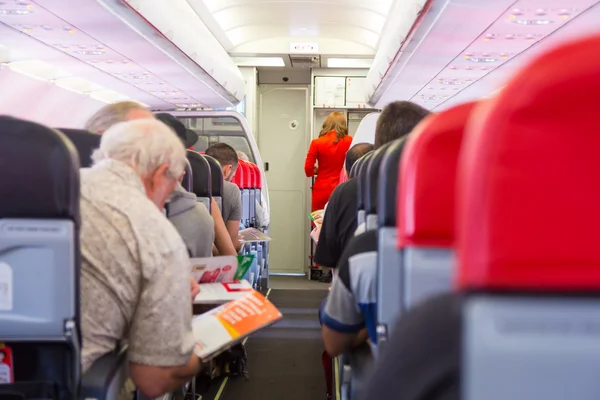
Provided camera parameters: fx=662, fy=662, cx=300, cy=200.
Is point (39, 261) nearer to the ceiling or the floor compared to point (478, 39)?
nearer to the floor

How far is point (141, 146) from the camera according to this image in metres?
2.35

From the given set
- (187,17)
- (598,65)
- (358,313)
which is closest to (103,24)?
(187,17)

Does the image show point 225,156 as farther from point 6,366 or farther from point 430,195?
A: point 430,195

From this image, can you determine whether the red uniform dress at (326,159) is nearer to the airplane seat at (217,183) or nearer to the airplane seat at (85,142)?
the airplane seat at (217,183)

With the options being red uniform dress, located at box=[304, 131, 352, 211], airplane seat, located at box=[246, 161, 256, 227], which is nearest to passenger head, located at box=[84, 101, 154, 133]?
airplane seat, located at box=[246, 161, 256, 227]

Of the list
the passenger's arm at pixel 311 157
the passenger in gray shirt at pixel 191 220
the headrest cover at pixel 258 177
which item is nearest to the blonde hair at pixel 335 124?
the passenger's arm at pixel 311 157

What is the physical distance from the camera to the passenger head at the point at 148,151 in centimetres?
234

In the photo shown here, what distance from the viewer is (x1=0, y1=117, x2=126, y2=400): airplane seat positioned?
5.79 ft

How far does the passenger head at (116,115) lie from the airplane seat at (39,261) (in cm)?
123

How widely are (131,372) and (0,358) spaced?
42 centimetres

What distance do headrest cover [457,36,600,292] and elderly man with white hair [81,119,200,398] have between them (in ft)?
5.14

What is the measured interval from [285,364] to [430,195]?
15.7ft

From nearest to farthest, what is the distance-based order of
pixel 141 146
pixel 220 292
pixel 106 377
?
pixel 106 377 < pixel 141 146 < pixel 220 292

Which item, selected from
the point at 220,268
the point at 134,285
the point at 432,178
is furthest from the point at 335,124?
the point at 432,178
